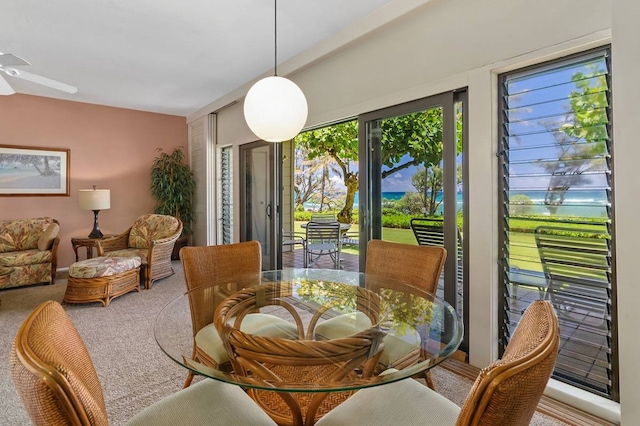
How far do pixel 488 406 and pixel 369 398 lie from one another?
64 cm

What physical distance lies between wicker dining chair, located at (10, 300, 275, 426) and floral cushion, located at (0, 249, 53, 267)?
436 cm

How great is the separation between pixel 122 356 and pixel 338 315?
1745 mm

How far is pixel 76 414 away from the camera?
638 millimetres

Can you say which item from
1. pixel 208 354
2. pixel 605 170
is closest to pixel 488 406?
pixel 208 354

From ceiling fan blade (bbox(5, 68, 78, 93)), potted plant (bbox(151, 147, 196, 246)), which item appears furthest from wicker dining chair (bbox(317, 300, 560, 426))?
potted plant (bbox(151, 147, 196, 246))

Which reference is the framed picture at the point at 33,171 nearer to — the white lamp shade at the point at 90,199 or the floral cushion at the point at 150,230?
the white lamp shade at the point at 90,199

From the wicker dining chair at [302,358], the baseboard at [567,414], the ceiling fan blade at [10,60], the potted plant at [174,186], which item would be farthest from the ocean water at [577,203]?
the potted plant at [174,186]

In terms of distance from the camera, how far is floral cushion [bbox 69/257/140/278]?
11.7 ft

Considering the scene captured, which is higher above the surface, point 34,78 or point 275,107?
point 34,78

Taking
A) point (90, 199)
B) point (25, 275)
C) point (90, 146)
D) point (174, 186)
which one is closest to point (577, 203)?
point (90, 199)

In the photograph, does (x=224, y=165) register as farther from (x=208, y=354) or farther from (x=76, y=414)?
(x=76, y=414)

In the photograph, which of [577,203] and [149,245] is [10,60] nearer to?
[149,245]

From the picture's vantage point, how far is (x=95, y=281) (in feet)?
11.7

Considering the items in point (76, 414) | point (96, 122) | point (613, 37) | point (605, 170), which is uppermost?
point (96, 122)
